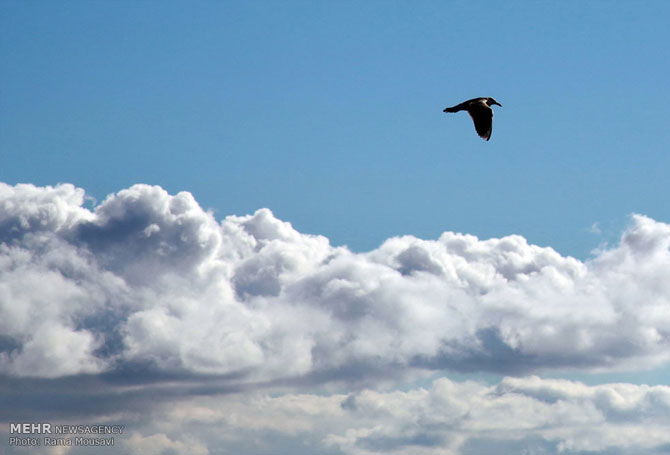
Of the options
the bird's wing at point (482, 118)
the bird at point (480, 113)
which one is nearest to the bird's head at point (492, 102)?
the bird at point (480, 113)

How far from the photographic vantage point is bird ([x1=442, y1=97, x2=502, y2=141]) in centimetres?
10056

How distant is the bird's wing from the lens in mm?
100500

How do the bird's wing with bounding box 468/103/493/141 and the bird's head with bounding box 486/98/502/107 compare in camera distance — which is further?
the bird's head with bounding box 486/98/502/107

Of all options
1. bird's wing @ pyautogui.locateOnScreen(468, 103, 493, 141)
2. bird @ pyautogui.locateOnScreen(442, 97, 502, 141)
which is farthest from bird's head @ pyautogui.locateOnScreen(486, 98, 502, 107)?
bird's wing @ pyautogui.locateOnScreen(468, 103, 493, 141)

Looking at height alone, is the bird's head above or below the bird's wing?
above

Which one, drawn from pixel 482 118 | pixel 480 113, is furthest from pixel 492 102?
pixel 482 118

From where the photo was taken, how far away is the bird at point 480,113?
100562 mm

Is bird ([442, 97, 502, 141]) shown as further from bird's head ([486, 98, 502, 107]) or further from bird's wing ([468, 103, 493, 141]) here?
bird's head ([486, 98, 502, 107])

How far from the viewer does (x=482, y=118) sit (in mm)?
101062

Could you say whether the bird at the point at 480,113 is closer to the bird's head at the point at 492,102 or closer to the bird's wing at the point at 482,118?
the bird's wing at the point at 482,118

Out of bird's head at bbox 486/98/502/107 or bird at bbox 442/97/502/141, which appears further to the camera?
bird's head at bbox 486/98/502/107

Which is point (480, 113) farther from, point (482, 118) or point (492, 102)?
point (492, 102)

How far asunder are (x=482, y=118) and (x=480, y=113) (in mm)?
675

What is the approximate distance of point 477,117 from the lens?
10125cm
